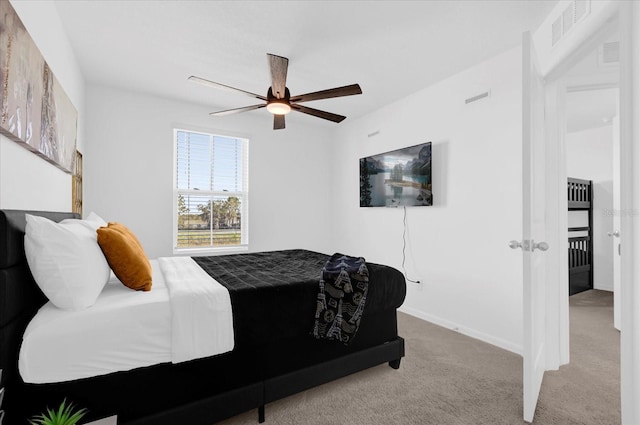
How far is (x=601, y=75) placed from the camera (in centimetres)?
280

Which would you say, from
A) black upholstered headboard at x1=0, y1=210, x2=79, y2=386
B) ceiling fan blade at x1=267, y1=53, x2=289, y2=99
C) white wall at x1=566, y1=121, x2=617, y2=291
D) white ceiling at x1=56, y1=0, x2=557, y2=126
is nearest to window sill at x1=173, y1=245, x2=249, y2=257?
white ceiling at x1=56, y1=0, x2=557, y2=126

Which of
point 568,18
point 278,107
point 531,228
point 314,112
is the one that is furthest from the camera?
point 314,112

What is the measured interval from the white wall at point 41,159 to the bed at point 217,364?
5.5 inches

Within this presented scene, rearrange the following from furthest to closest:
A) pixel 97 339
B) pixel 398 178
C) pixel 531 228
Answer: pixel 398 178
pixel 531 228
pixel 97 339

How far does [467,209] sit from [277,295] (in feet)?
7.59

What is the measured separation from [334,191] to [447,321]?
2.76 m

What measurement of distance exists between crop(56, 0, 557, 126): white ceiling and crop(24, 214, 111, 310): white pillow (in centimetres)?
178

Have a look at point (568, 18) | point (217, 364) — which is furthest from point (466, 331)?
point (568, 18)

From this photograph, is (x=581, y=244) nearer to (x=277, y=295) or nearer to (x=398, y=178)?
(x=398, y=178)

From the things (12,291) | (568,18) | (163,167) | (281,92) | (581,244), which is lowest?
(581,244)

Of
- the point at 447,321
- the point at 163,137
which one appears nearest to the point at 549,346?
the point at 447,321

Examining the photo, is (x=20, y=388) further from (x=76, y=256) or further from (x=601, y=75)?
(x=601, y=75)

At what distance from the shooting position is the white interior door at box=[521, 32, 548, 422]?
5.90ft

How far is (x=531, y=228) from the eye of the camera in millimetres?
1820
